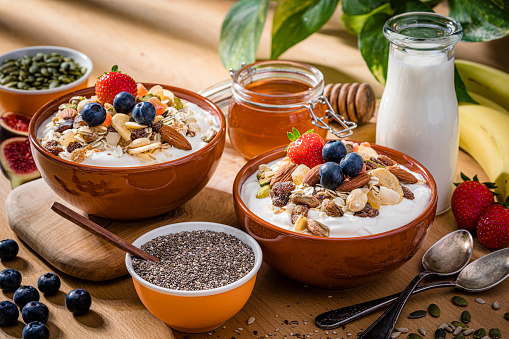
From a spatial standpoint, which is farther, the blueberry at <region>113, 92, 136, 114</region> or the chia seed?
the blueberry at <region>113, 92, 136, 114</region>

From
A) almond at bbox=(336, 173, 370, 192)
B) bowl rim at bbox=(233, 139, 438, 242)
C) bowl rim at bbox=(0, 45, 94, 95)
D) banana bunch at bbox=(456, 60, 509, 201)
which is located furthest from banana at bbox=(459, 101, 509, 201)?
bowl rim at bbox=(0, 45, 94, 95)

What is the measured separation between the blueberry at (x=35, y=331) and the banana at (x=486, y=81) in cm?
179

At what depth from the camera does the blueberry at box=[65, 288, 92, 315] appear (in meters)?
1.44

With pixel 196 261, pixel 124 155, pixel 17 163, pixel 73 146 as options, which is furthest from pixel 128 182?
pixel 17 163

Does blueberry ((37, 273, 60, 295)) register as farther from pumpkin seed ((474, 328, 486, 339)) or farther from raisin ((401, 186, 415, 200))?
pumpkin seed ((474, 328, 486, 339))

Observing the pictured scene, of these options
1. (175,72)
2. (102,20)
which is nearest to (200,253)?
(175,72)

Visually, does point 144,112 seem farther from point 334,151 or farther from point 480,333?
point 480,333

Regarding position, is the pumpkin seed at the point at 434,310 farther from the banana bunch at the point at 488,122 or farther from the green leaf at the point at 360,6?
the green leaf at the point at 360,6

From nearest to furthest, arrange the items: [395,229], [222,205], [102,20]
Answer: [395,229] < [222,205] < [102,20]

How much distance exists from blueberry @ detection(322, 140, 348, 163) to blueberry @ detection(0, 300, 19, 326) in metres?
0.81

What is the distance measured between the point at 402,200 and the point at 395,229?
122mm

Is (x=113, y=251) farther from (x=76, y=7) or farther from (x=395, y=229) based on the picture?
(x=76, y=7)

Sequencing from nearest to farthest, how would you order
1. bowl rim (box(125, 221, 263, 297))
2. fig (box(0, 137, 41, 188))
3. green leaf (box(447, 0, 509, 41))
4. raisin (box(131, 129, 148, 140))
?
bowl rim (box(125, 221, 263, 297))
raisin (box(131, 129, 148, 140))
fig (box(0, 137, 41, 188))
green leaf (box(447, 0, 509, 41))

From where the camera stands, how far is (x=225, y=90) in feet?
7.41
